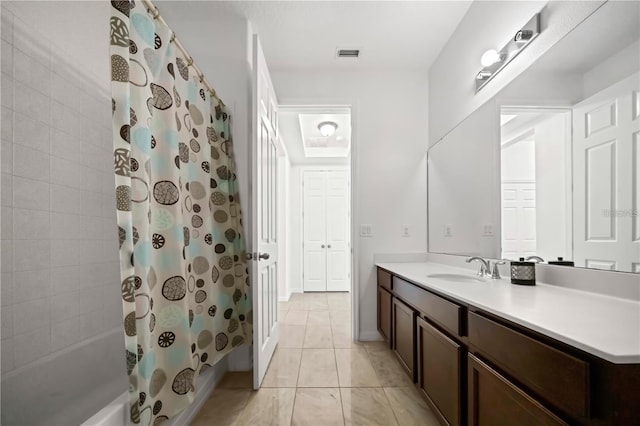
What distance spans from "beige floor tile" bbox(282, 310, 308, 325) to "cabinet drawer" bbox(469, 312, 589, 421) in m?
2.77

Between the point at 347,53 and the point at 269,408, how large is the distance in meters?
2.85

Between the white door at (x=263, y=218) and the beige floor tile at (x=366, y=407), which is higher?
the white door at (x=263, y=218)

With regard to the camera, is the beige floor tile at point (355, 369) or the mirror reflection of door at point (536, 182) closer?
the mirror reflection of door at point (536, 182)

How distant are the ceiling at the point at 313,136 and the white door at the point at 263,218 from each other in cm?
68

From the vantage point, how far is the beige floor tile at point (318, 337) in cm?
284

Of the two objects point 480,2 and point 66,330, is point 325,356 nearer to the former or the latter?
point 66,330

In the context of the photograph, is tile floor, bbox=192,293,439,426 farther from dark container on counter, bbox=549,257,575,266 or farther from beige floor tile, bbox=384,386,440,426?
dark container on counter, bbox=549,257,575,266

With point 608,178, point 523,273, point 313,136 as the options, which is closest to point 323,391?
point 523,273

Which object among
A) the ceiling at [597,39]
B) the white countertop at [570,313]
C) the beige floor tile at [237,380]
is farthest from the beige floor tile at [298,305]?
the ceiling at [597,39]

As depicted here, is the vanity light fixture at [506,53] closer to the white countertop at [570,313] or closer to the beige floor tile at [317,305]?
the white countertop at [570,313]

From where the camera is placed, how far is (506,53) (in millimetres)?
1829

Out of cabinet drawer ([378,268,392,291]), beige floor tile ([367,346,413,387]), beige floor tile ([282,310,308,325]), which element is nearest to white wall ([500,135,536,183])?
cabinet drawer ([378,268,392,291])

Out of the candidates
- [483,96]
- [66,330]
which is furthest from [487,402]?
[66,330]

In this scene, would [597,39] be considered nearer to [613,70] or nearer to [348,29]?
[613,70]
